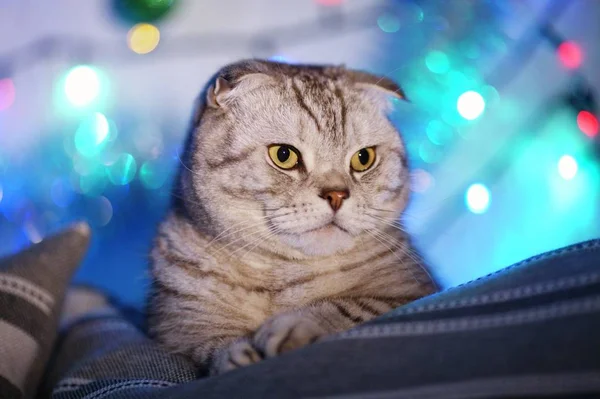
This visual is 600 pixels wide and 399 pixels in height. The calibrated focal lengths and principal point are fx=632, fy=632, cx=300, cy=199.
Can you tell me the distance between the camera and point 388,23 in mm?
2273

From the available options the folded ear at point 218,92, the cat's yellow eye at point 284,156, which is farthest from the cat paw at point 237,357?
the folded ear at point 218,92

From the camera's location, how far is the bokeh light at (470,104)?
88.3 inches

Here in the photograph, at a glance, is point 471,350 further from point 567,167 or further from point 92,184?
point 567,167

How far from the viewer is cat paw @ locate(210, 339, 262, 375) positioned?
90cm

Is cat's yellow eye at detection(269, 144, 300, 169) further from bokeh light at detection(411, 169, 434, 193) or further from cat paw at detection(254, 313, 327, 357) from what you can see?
bokeh light at detection(411, 169, 434, 193)

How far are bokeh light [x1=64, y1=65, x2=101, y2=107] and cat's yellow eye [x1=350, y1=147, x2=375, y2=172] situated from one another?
117 centimetres

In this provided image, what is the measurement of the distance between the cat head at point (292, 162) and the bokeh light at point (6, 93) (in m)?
1.02

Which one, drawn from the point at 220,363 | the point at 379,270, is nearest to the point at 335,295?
the point at 379,270

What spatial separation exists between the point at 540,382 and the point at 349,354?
0.69 feet

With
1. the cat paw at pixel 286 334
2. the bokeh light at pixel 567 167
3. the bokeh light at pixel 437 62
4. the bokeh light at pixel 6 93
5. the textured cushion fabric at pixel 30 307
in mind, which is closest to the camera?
the cat paw at pixel 286 334

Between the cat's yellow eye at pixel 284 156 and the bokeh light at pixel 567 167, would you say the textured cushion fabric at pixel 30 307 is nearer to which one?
the cat's yellow eye at pixel 284 156

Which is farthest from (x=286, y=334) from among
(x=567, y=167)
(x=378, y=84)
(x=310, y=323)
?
(x=567, y=167)

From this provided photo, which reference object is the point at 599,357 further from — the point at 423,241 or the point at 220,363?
the point at 423,241

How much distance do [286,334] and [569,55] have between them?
6.21ft
